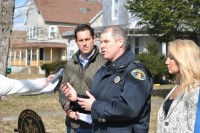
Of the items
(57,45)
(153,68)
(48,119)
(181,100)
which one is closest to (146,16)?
(48,119)

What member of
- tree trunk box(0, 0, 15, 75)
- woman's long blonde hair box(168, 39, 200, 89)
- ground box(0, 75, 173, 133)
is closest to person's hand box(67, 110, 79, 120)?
woman's long blonde hair box(168, 39, 200, 89)

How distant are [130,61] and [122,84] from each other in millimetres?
237

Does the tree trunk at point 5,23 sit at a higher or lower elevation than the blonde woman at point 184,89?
higher

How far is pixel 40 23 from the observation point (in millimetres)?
47938

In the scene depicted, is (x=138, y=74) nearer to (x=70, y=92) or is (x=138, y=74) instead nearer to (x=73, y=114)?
(x=70, y=92)

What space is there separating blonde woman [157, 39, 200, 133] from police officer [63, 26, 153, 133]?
0.80 ft

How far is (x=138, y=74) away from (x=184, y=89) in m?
0.49

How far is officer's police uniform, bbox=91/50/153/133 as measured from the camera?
3.10 m

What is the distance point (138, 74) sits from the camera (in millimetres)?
3213

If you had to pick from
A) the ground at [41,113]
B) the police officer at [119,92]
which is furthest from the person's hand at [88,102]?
the ground at [41,113]

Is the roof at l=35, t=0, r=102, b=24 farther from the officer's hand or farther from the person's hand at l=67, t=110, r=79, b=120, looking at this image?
the officer's hand

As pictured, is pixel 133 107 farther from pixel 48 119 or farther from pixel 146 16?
pixel 146 16

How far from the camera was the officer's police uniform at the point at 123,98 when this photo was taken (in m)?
3.10

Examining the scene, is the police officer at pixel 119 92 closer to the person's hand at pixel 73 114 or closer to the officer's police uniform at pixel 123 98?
the officer's police uniform at pixel 123 98
